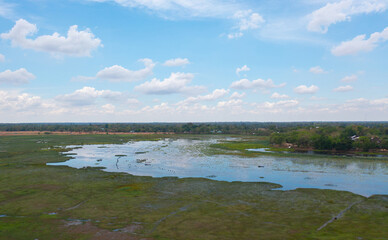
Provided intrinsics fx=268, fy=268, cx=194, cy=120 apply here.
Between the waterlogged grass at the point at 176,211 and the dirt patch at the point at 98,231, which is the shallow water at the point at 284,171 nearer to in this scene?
the waterlogged grass at the point at 176,211

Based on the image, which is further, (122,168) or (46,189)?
(122,168)

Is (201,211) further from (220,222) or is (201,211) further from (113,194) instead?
(113,194)

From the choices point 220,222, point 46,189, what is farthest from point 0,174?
point 220,222

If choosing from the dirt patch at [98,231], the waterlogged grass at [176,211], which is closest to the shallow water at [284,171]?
the waterlogged grass at [176,211]

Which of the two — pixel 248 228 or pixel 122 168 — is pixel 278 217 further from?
pixel 122 168

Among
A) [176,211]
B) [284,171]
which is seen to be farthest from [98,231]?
Answer: [284,171]

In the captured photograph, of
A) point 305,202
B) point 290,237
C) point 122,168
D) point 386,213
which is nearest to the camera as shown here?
point 290,237

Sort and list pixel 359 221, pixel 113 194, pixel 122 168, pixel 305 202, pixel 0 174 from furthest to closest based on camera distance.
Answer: pixel 122 168 < pixel 0 174 < pixel 113 194 < pixel 305 202 < pixel 359 221
